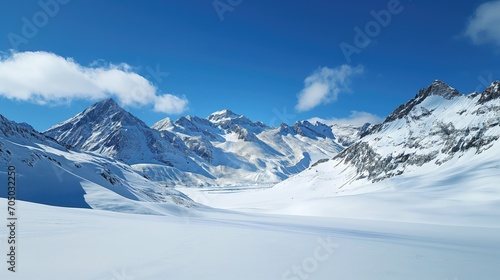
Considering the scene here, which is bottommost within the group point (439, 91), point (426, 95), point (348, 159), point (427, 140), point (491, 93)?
point (427, 140)

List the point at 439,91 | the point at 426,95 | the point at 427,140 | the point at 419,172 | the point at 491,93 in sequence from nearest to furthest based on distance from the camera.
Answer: the point at 419,172
the point at 491,93
the point at 427,140
the point at 439,91
the point at 426,95

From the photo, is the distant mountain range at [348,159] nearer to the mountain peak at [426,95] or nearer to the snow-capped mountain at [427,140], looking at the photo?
the mountain peak at [426,95]

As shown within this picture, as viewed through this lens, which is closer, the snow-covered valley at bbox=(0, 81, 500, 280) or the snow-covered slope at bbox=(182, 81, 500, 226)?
the snow-covered valley at bbox=(0, 81, 500, 280)

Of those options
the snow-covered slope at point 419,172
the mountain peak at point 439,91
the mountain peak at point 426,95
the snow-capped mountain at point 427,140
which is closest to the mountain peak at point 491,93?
the snow-capped mountain at point 427,140

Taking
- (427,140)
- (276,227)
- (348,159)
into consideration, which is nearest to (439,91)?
(427,140)

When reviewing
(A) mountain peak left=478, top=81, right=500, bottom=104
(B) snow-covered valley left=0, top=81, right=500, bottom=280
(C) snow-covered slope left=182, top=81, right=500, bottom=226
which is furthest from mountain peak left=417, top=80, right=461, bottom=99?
(A) mountain peak left=478, top=81, right=500, bottom=104

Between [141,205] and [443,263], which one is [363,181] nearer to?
[141,205]

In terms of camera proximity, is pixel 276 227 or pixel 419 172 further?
pixel 419 172

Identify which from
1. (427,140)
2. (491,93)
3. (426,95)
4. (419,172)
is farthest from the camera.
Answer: (426,95)

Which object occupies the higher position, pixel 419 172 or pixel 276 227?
pixel 276 227

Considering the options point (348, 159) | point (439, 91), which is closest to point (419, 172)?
point (348, 159)

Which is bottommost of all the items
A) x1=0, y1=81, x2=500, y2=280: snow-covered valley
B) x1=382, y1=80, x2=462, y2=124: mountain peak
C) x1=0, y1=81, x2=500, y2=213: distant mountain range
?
x1=0, y1=81, x2=500, y2=280: snow-covered valley

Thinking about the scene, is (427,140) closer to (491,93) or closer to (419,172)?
(419,172)

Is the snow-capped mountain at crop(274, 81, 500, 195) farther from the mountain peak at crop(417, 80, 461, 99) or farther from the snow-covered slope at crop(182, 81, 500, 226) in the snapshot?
the snow-covered slope at crop(182, 81, 500, 226)
